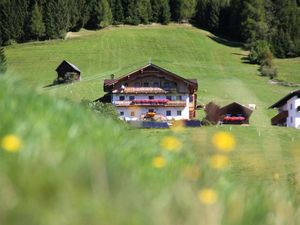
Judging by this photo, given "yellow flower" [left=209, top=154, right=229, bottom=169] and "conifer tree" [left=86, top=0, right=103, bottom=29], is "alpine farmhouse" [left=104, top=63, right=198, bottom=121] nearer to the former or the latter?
"conifer tree" [left=86, top=0, right=103, bottom=29]

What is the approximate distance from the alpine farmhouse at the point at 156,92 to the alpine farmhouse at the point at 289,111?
31.1 ft

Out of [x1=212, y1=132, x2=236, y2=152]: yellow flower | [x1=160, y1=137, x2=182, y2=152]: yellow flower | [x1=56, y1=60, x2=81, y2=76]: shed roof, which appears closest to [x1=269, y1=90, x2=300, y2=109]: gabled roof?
[x1=56, y1=60, x2=81, y2=76]: shed roof

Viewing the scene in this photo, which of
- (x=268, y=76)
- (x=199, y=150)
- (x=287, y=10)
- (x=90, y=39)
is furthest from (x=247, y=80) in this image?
(x=199, y=150)

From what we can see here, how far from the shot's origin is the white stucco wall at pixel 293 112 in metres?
66.0

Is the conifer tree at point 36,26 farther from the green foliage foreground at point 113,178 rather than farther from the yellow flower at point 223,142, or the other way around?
the yellow flower at point 223,142

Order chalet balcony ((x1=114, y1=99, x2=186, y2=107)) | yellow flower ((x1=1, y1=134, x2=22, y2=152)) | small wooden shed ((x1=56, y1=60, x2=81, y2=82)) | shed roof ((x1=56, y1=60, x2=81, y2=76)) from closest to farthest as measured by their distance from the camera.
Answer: yellow flower ((x1=1, y1=134, x2=22, y2=152)), chalet balcony ((x1=114, y1=99, x2=186, y2=107)), small wooden shed ((x1=56, y1=60, x2=81, y2=82)), shed roof ((x1=56, y1=60, x2=81, y2=76))

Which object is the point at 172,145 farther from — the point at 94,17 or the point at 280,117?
the point at 94,17

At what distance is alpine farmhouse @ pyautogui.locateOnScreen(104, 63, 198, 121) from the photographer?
69.5m

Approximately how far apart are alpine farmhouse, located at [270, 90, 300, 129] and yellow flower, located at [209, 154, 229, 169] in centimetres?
6299

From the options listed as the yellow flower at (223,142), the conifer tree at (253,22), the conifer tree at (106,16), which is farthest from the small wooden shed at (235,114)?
the conifer tree at (106,16)

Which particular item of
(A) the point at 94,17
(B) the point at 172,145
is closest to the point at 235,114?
(B) the point at 172,145

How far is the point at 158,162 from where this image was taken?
324 centimetres

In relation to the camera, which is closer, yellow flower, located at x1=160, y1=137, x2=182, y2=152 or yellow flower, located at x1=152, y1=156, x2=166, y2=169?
yellow flower, located at x1=152, y1=156, x2=166, y2=169

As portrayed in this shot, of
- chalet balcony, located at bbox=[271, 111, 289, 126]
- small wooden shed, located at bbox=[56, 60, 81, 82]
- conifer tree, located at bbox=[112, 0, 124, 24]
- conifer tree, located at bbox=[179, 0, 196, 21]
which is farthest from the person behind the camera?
conifer tree, located at bbox=[179, 0, 196, 21]
